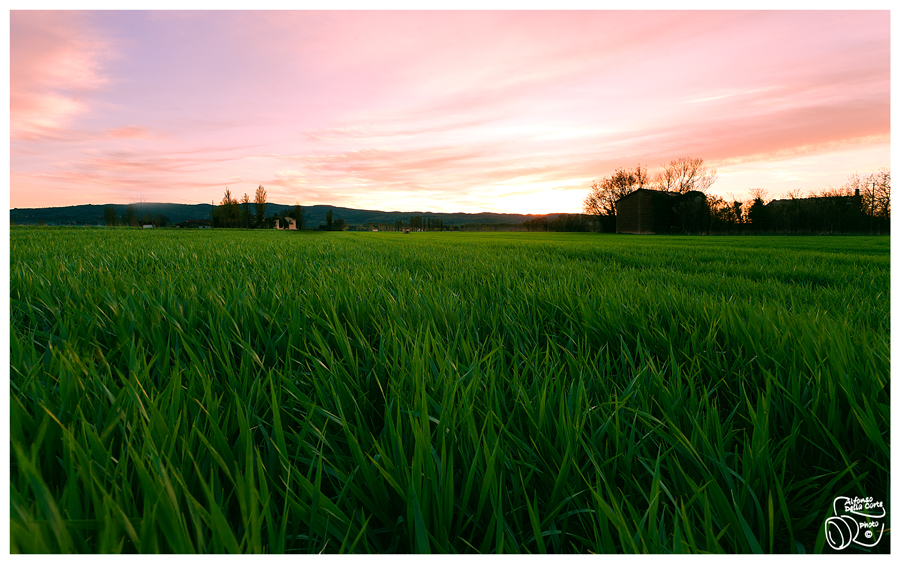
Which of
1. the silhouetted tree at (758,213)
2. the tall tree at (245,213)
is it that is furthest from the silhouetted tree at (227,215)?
the silhouetted tree at (758,213)

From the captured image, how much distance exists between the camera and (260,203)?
6819cm

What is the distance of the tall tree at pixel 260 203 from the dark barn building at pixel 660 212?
56.5 m

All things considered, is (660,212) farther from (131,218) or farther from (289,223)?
(131,218)

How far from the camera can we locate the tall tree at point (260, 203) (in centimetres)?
6712

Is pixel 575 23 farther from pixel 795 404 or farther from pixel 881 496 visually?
pixel 881 496

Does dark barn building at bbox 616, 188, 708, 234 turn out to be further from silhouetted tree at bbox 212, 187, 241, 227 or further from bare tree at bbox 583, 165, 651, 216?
silhouetted tree at bbox 212, 187, 241, 227

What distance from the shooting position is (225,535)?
1.63 feet

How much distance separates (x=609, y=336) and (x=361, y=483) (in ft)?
3.95

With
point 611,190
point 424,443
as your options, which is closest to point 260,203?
point 611,190

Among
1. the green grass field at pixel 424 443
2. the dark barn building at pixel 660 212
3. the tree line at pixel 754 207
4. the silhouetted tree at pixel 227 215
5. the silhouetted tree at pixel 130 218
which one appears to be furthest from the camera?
the silhouetted tree at pixel 227 215

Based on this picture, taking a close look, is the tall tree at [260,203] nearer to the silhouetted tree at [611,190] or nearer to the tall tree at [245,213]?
the tall tree at [245,213]

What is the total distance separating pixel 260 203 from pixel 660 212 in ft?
203

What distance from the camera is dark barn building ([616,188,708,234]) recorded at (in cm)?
3564
